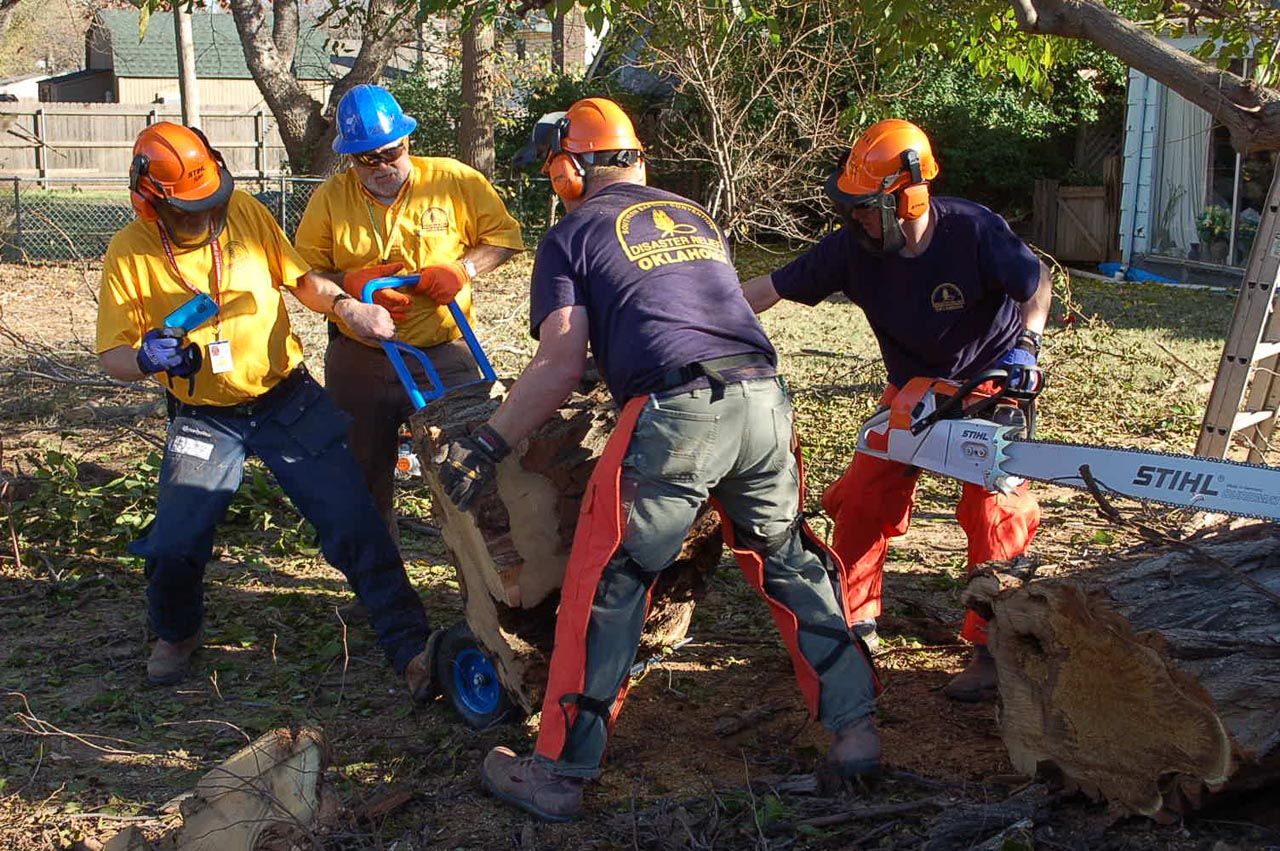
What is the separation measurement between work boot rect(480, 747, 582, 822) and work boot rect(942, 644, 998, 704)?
144 centimetres

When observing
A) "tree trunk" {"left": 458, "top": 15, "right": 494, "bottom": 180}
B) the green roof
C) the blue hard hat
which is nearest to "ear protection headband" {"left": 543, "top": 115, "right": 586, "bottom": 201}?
the blue hard hat

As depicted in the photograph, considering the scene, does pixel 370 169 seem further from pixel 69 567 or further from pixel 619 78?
pixel 619 78

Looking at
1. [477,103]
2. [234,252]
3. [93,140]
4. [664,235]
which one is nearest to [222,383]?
[234,252]

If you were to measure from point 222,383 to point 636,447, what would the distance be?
5.77 ft

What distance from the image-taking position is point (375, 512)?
450cm

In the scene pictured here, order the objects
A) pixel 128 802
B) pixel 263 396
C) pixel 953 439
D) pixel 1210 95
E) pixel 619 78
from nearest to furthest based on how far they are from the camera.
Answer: pixel 128 802 < pixel 953 439 < pixel 263 396 < pixel 1210 95 < pixel 619 78

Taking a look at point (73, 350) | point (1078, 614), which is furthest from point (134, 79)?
point (1078, 614)

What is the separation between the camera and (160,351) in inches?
161

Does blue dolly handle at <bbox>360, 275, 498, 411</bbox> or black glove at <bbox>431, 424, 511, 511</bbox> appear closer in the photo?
black glove at <bbox>431, 424, 511, 511</bbox>

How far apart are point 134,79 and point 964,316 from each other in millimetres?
49204

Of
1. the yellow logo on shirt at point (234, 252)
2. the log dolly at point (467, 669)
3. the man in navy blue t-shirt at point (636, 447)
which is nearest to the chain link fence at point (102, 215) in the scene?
the yellow logo on shirt at point (234, 252)

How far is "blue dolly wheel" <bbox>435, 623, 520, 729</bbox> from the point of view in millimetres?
4043

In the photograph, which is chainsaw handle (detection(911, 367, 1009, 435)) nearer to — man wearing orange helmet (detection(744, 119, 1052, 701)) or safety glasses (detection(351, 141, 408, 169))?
man wearing orange helmet (detection(744, 119, 1052, 701))

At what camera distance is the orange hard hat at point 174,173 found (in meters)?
4.14
